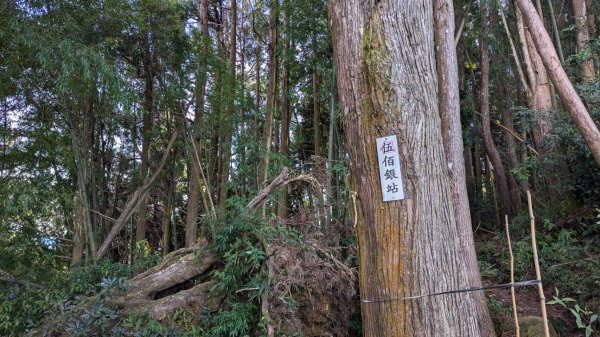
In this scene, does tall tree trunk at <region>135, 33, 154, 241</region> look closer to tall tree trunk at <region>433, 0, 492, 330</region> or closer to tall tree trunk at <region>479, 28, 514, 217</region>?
tall tree trunk at <region>433, 0, 492, 330</region>

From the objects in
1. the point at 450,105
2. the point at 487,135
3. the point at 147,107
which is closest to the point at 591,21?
the point at 487,135

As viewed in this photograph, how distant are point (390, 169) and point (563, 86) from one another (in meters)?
3.14

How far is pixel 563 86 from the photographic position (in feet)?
13.1

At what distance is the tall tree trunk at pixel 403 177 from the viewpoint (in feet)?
6.32

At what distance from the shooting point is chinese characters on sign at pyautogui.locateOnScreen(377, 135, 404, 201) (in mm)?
1981

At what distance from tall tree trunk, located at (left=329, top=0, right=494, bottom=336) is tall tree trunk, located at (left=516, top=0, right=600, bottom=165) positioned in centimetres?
263

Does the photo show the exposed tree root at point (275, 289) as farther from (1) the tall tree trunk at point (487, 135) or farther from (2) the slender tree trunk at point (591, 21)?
(2) the slender tree trunk at point (591, 21)

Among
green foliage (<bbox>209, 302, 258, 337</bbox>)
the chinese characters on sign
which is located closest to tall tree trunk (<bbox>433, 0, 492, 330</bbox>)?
the chinese characters on sign

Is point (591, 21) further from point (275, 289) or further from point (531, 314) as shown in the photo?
point (275, 289)

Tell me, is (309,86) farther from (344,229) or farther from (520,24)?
(344,229)

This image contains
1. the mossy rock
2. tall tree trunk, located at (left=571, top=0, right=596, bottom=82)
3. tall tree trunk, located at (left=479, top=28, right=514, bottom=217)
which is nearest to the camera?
the mossy rock

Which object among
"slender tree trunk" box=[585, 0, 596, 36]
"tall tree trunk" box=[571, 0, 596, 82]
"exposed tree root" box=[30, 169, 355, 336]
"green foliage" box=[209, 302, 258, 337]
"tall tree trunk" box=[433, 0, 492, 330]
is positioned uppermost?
"slender tree trunk" box=[585, 0, 596, 36]

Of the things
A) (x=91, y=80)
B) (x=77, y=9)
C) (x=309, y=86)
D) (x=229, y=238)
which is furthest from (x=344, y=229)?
→ (x=309, y=86)

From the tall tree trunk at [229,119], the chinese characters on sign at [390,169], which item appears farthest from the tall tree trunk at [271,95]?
the chinese characters on sign at [390,169]
